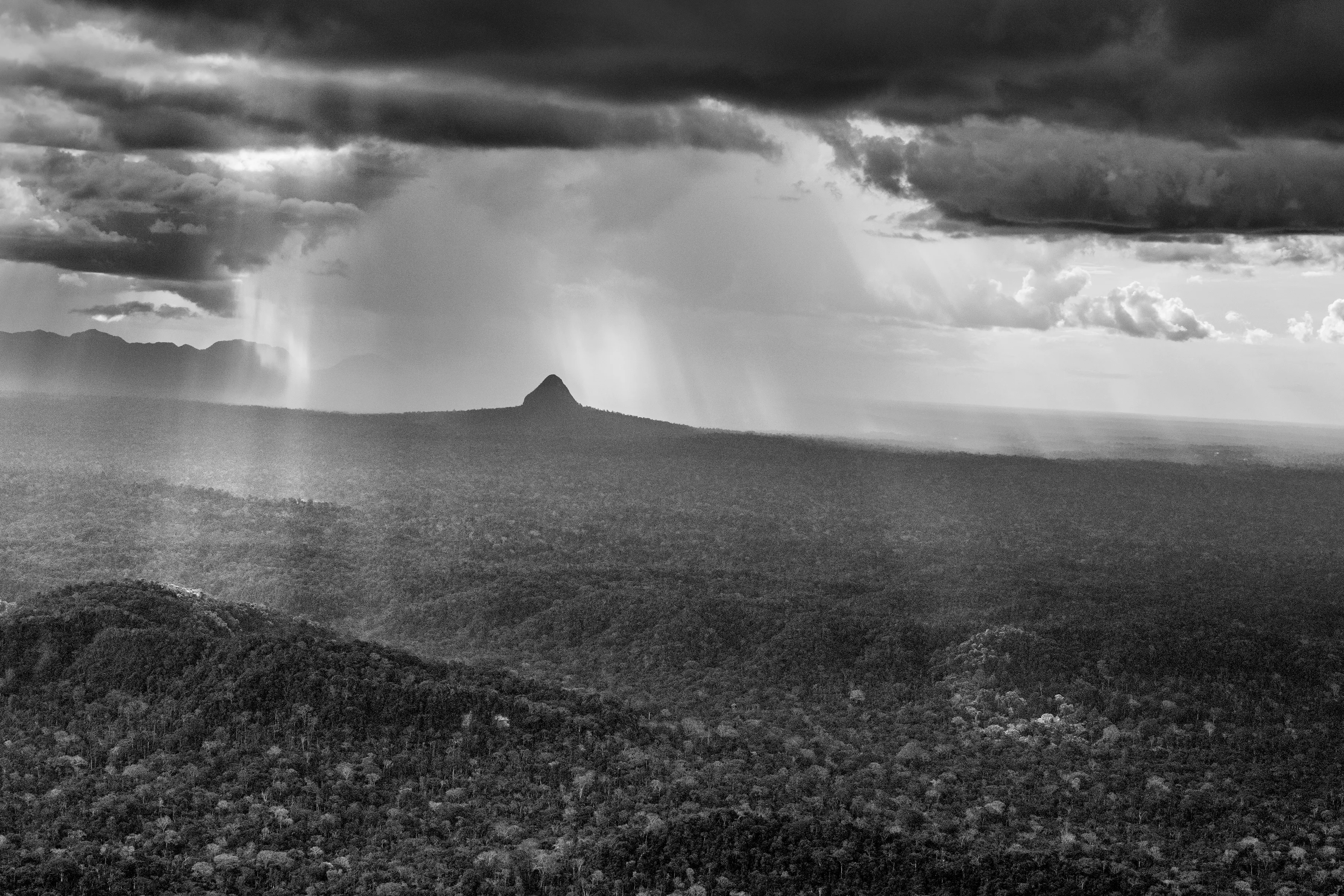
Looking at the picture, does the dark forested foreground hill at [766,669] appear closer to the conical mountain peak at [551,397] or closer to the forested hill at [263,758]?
the forested hill at [263,758]

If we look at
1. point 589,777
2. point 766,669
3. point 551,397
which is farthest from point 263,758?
point 551,397

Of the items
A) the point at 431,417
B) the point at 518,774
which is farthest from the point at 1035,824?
the point at 431,417

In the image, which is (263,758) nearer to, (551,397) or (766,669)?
(766,669)

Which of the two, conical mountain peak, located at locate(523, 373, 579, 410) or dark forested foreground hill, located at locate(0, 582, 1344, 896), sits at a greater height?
conical mountain peak, located at locate(523, 373, 579, 410)

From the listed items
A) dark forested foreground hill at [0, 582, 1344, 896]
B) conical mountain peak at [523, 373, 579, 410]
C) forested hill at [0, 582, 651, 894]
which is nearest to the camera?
forested hill at [0, 582, 651, 894]

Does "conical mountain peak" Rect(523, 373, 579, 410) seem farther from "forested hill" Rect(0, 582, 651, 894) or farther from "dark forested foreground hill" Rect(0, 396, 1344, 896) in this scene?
"forested hill" Rect(0, 582, 651, 894)

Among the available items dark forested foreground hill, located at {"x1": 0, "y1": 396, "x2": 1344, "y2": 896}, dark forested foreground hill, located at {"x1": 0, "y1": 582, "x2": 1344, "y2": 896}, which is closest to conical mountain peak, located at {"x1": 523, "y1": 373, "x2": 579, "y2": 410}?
dark forested foreground hill, located at {"x1": 0, "y1": 396, "x2": 1344, "y2": 896}
